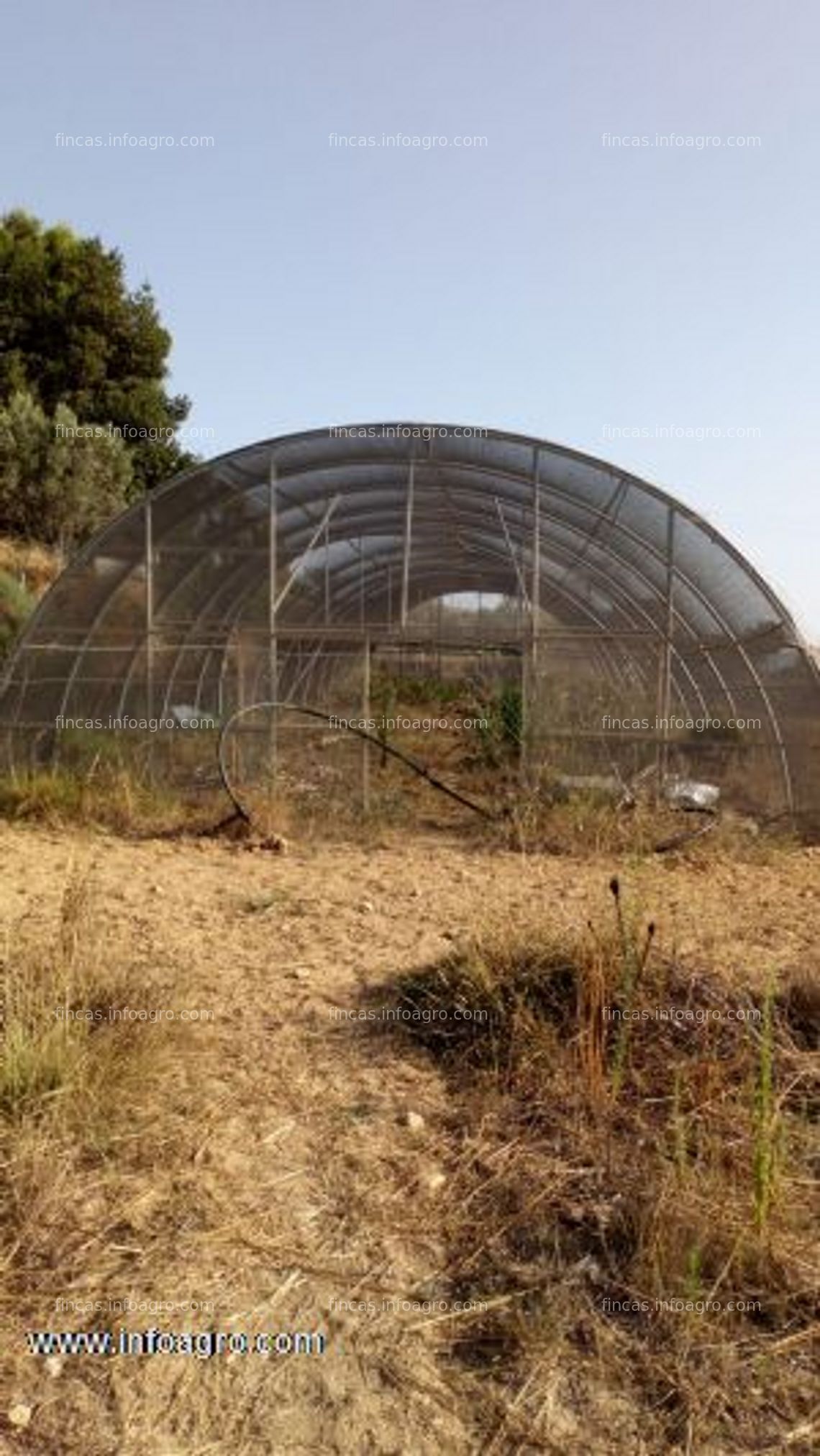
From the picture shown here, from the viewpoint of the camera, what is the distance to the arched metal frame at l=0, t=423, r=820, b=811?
35.6ft

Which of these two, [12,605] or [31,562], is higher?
[31,562]

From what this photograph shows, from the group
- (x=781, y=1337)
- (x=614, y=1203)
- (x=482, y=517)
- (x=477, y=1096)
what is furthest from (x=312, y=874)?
(x=482, y=517)

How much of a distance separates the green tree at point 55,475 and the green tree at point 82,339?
1878mm

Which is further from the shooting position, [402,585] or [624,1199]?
[402,585]

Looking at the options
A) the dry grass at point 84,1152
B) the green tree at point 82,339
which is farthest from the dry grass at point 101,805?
the green tree at point 82,339

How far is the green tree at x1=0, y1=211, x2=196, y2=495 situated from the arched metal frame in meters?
13.5

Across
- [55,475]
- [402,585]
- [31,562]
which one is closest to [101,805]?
[402,585]

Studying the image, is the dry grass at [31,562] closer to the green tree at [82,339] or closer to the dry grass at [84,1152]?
the green tree at [82,339]

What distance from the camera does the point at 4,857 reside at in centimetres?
820

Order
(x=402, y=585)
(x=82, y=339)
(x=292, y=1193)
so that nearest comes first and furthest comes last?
1. (x=292, y=1193)
2. (x=402, y=585)
3. (x=82, y=339)

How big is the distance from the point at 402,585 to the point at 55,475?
1282cm

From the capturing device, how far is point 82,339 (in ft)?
82.8

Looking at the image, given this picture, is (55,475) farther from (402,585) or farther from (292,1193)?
(292,1193)

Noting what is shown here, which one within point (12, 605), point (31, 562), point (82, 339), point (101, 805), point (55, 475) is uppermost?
point (82, 339)
